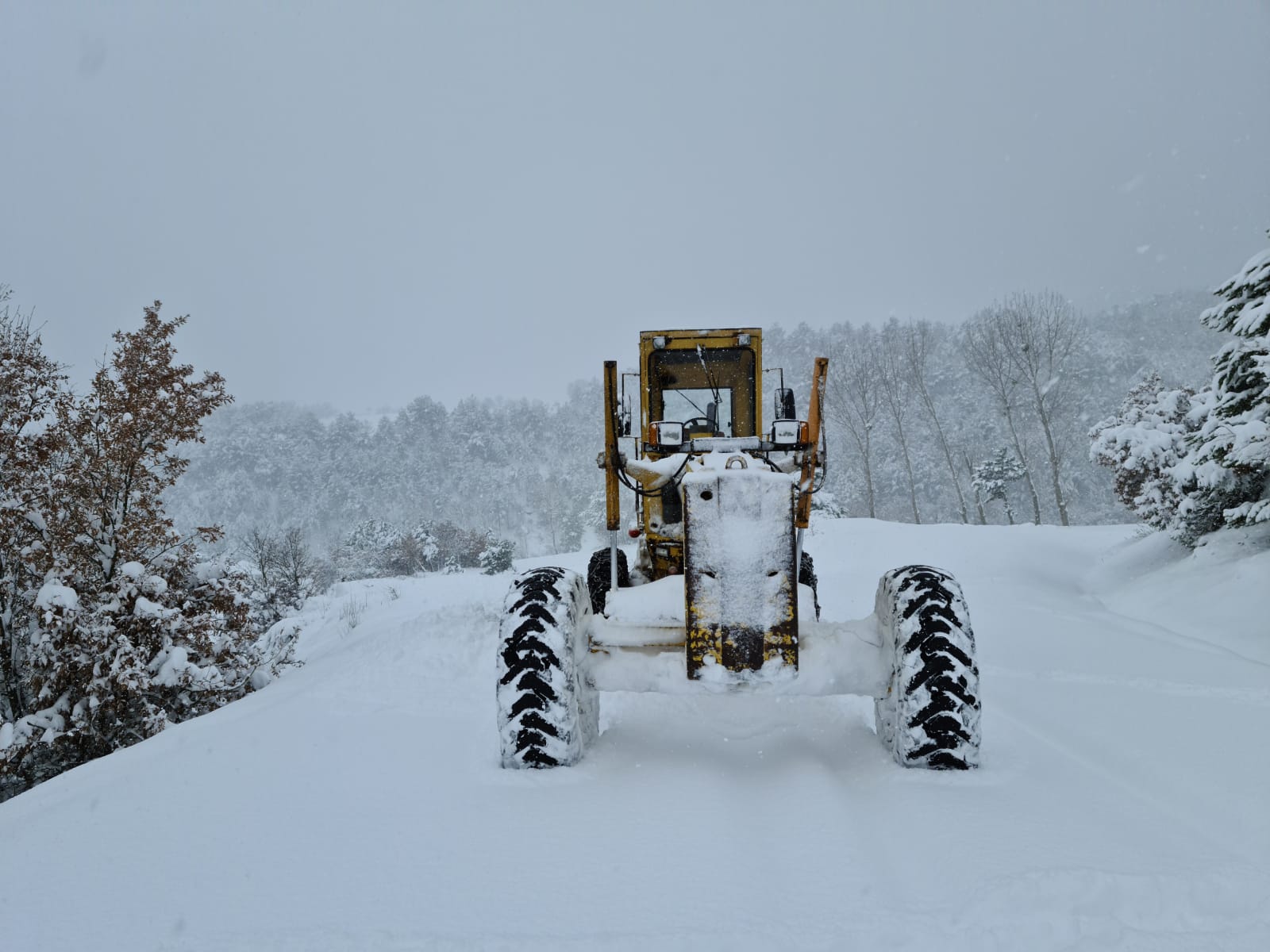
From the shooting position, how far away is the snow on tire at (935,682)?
2.88 metres

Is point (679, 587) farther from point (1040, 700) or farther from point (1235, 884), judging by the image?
point (1040, 700)

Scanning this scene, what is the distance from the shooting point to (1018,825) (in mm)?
2400

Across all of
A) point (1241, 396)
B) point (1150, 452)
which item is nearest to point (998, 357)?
point (1150, 452)

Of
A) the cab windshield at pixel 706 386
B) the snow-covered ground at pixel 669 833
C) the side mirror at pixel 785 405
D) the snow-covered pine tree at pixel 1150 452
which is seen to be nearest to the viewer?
the snow-covered ground at pixel 669 833

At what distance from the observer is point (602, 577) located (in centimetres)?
609

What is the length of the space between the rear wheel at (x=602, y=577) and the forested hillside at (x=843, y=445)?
22347 mm

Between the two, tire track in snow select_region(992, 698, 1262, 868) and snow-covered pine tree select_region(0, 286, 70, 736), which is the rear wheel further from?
snow-covered pine tree select_region(0, 286, 70, 736)

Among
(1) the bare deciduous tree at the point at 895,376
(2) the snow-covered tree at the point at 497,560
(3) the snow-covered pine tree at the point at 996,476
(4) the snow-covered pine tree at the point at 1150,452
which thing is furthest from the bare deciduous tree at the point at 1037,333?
(2) the snow-covered tree at the point at 497,560

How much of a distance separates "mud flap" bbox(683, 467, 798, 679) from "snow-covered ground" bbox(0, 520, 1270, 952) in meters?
0.59

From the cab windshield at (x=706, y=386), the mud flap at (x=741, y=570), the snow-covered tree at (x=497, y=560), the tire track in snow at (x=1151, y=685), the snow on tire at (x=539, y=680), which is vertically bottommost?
the snow-covered tree at (x=497, y=560)

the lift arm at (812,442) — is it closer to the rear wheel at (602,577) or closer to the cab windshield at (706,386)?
the rear wheel at (602,577)

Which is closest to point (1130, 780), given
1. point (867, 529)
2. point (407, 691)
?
point (407, 691)

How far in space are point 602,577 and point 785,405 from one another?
2300mm

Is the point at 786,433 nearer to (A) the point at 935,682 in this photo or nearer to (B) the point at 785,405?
(B) the point at 785,405
